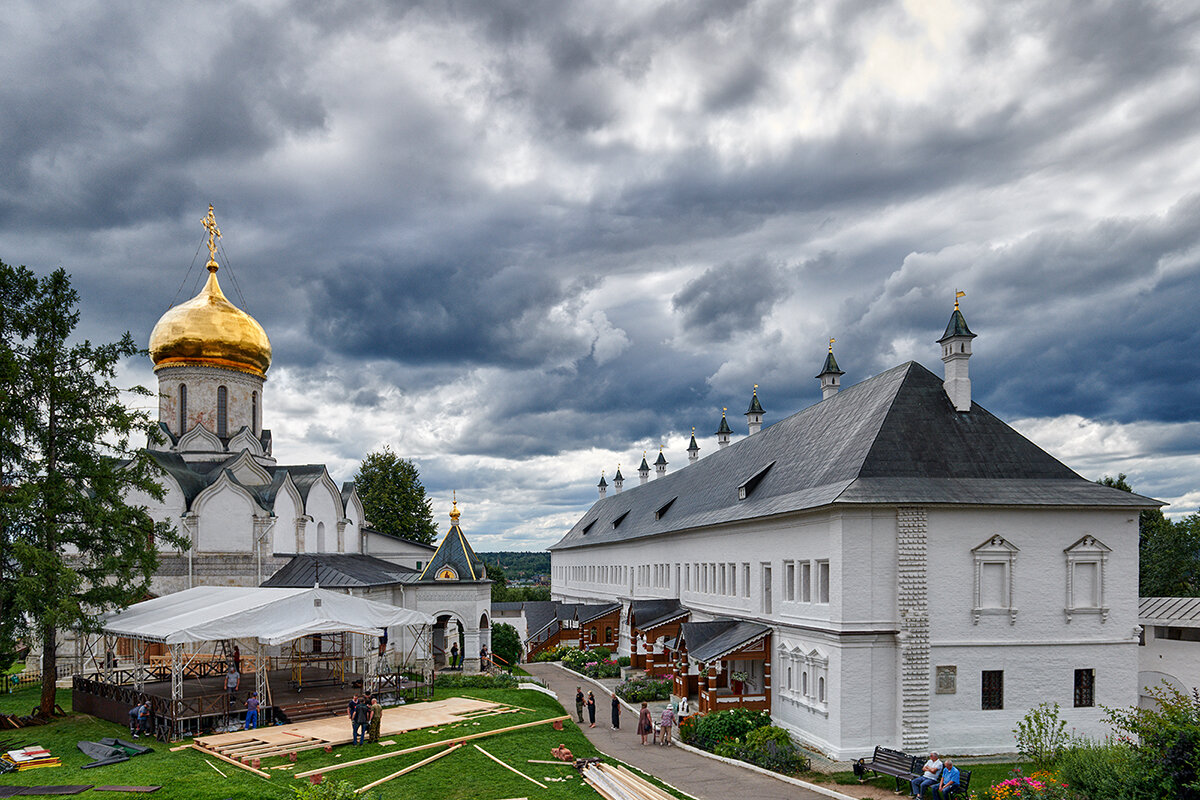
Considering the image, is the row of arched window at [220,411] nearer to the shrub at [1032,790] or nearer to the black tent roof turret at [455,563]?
the black tent roof turret at [455,563]

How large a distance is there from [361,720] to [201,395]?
2446 cm

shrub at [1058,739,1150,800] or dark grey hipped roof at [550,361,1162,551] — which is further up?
dark grey hipped roof at [550,361,1162,551]

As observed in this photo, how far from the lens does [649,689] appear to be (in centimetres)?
3266

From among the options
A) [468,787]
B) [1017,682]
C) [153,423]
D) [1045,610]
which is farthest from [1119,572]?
[153,423]

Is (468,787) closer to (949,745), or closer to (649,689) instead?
(949,745)

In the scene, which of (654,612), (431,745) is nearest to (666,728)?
(431,745)

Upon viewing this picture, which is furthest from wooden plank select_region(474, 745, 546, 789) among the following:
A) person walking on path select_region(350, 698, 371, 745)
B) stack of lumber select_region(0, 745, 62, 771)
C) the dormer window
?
the dormer window

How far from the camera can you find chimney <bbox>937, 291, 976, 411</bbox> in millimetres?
25328

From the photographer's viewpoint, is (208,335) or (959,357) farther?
(208,335)

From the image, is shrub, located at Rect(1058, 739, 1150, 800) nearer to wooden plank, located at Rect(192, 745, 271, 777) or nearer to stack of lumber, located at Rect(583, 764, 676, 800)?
stack of lumber, located at Rect(583, 764, 676, 800)

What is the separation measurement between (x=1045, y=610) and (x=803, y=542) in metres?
6.43

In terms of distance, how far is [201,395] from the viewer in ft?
131

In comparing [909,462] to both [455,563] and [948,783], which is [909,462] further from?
[455,563]

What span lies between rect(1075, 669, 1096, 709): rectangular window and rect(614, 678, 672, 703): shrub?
14.7 meters
